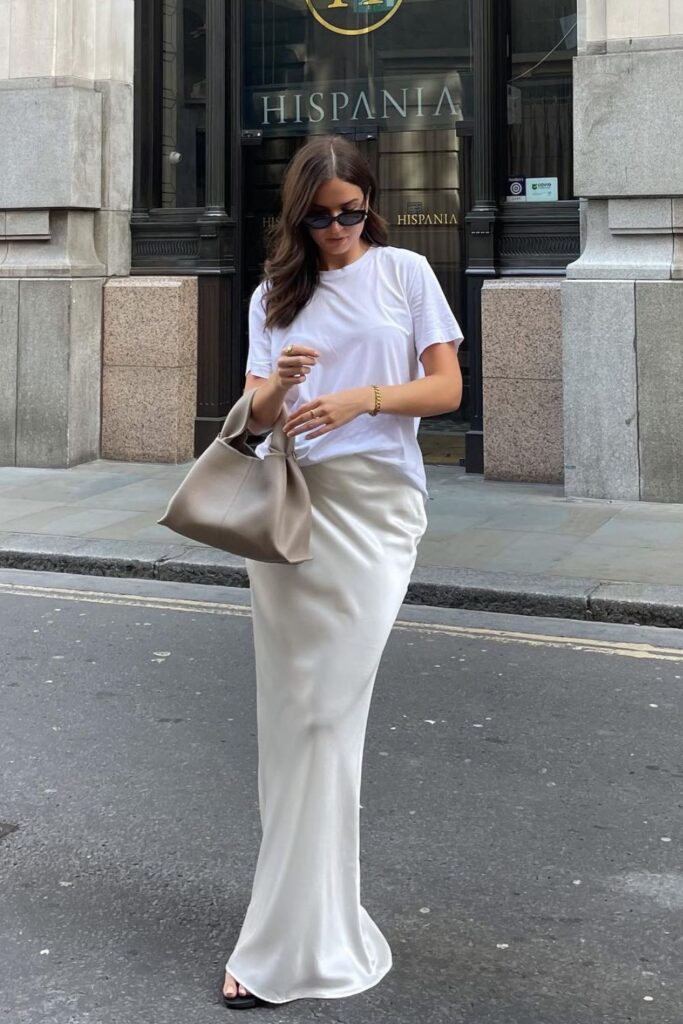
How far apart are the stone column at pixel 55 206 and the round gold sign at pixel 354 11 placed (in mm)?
1808

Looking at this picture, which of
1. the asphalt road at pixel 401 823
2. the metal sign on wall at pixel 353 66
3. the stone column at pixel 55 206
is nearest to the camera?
the asphalt road at pixel 401 823

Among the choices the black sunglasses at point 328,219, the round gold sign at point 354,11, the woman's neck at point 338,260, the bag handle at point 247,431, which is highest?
the round gold sign at point 354,11

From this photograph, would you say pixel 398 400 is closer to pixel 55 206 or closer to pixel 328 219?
pixel 328 219

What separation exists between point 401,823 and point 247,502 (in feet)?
5.73

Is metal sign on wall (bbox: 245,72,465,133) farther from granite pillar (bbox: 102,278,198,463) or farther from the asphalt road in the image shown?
the asphalt road

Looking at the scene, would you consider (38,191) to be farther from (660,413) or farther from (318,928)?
(318,928)

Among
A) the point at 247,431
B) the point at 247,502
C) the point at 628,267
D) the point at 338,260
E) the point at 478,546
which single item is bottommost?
the point at 478,546

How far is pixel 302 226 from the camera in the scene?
10.4 ft

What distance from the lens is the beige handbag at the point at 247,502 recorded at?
9.91 ft

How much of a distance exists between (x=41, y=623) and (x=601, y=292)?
5.11 m

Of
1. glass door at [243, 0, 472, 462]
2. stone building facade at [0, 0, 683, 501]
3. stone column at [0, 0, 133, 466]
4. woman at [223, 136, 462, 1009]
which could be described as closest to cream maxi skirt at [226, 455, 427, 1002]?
woman at [223, 136, 462, 1009]

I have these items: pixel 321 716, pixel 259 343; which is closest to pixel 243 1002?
pixel 321 716

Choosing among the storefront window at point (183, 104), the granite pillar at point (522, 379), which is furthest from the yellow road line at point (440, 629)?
the storefront window at point (183, 104)

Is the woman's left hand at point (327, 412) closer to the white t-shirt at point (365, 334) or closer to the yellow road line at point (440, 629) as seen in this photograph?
the white t-shirt at point (365, 334)
